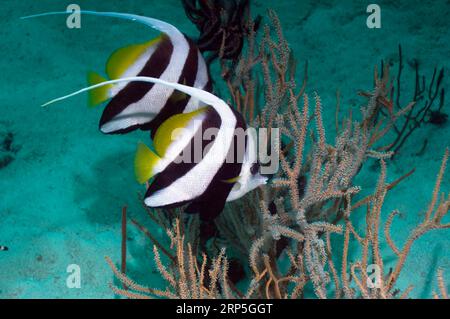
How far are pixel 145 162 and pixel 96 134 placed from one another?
7.88 ft

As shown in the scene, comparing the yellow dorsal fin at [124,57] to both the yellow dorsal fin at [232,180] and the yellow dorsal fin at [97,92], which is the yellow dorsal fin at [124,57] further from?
the yellow dorsal fin at [232,180]

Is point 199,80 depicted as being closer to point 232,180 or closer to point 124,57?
point 124,57

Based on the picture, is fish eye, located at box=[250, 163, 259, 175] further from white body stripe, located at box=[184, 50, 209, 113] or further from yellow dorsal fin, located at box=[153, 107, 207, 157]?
white body stripe, located at box=[184, 50, 209, 113]

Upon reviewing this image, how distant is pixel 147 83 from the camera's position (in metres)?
2.06

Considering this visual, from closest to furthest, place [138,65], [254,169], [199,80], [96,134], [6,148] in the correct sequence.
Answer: [254,169], [138,65], [199,80], [6,148], [96,134]

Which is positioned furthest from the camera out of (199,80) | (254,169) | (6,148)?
(6,148)

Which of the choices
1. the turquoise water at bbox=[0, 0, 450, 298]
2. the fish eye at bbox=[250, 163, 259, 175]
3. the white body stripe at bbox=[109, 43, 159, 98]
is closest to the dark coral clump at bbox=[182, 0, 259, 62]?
the turquoise water at bbox=[0, 0, 450, 298]

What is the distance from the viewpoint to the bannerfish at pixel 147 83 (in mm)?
2047

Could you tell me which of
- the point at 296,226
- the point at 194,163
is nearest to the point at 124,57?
the point at 194,163

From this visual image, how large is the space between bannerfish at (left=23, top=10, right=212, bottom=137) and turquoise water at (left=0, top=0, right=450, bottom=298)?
1.19 m

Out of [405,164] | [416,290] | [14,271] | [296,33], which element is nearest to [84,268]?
[14,271]

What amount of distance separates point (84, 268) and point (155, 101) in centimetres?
136

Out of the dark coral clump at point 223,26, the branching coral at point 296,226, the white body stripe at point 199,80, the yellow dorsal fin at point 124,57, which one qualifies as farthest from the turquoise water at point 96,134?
the yellow dorsal fin at point 124,57

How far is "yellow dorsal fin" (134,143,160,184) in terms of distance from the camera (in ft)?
5.29
